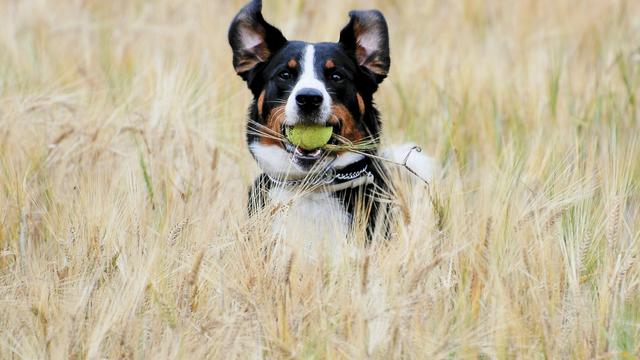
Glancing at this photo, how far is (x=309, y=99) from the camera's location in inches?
163

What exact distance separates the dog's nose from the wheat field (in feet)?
1.88

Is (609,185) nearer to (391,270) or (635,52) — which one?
(391,270)

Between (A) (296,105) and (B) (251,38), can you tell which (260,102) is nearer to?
(B) (251,38)

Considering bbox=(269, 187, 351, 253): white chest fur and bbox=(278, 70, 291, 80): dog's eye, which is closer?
bbox=(269, 187, 351, 253): white chest fur

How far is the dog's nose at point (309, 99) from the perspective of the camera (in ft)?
13.6

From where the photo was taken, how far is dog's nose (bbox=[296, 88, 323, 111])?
4.14 metres

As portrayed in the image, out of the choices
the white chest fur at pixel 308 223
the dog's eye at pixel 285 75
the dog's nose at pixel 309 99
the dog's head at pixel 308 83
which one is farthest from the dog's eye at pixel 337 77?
the white chest fur at pixel 308 223

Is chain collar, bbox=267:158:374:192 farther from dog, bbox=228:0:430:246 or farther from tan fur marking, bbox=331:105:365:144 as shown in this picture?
tan fur marking, bbox=331:105:365:144

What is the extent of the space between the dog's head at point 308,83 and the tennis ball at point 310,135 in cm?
3

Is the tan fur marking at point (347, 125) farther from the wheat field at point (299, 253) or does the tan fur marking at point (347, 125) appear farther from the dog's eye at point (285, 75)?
the wheat field at point (299, 253)

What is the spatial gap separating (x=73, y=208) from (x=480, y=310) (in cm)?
192

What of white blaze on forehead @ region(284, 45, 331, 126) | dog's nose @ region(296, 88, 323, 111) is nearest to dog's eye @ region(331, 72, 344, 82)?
white blaze on forehead @ region(284, 45, 331, 126)

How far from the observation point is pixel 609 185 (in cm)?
392

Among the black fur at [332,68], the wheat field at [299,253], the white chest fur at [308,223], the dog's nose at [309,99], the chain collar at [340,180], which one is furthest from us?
the black fur at [332,68]
